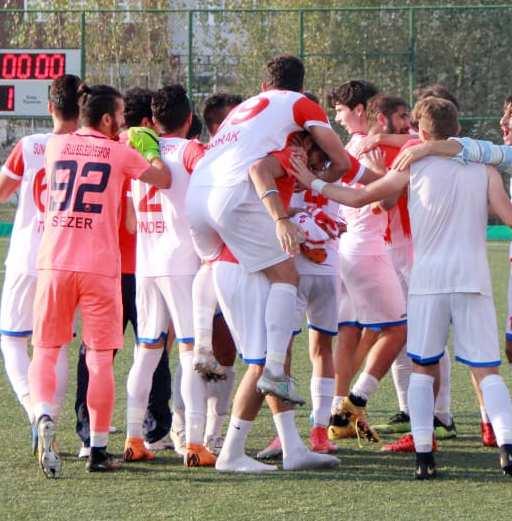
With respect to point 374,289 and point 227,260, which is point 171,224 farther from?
point 374,289

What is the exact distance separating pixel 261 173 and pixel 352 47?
1901cm

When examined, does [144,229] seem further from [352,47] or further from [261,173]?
[352,47]

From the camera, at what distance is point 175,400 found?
7055 millimetres

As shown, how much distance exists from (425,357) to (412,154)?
0.98 meters

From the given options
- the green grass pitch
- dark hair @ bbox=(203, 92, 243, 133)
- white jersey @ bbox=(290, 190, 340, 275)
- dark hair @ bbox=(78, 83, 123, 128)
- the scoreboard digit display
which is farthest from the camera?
the scoreboard digit display

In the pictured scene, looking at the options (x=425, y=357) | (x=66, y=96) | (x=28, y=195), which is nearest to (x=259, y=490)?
(x=425, y=357)

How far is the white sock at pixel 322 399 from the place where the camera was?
6.86 m

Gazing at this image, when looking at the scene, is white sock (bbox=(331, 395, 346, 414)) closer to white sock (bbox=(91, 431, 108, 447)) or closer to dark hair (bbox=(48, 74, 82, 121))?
white sock (bbox=(91, 431, 108, 447))

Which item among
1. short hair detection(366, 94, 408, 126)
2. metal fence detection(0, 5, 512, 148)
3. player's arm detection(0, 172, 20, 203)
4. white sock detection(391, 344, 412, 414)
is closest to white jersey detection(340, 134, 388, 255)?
short hair detection(366, 94, 408, 126)

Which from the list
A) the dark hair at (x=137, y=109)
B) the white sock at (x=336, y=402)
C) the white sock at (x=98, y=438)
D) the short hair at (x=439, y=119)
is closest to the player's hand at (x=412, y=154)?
the short hair at (x=439, y=119)

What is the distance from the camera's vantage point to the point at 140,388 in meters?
6.61

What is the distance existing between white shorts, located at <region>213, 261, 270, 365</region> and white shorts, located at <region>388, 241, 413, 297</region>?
166 centimetres

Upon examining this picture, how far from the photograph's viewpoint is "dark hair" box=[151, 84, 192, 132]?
6.65 m

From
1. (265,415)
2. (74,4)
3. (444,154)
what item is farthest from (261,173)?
(74,4)
